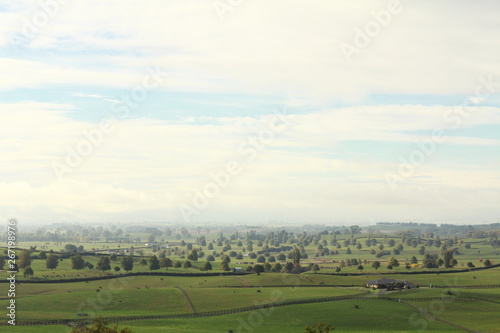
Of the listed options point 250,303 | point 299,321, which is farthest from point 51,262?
point 299,321

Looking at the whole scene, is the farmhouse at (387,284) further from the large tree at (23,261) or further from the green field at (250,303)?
the large tree at (23,261)

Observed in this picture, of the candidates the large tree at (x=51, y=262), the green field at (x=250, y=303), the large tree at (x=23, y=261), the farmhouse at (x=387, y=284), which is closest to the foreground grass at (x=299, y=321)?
the green field at (x=250, y=303)

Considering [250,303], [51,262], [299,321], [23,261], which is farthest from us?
[51,262]

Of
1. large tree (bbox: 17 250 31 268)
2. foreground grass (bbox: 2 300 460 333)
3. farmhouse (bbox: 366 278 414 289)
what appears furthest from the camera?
large tree (bbox: 17 250 31 268)

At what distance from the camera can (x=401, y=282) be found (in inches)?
6506

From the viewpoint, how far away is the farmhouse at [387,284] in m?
159

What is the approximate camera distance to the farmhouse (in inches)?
6263

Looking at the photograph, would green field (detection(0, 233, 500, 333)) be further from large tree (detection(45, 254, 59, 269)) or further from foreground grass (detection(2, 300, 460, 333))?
large tree (detection(45, 254, 59, 269))

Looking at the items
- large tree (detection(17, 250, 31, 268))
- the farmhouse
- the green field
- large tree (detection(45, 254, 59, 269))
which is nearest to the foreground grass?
the green field

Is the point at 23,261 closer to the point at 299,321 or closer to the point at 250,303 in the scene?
the point at 250,303

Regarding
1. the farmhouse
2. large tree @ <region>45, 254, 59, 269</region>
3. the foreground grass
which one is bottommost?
the foreground grass

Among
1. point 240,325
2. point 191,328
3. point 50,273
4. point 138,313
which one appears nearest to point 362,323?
point 240,325

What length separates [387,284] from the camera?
6393 inches

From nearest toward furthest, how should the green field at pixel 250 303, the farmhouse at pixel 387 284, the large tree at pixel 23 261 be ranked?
the green field at pixel 250 303 → the farmhouse at pixel 387 284 → the large tree at pixel 23 261
